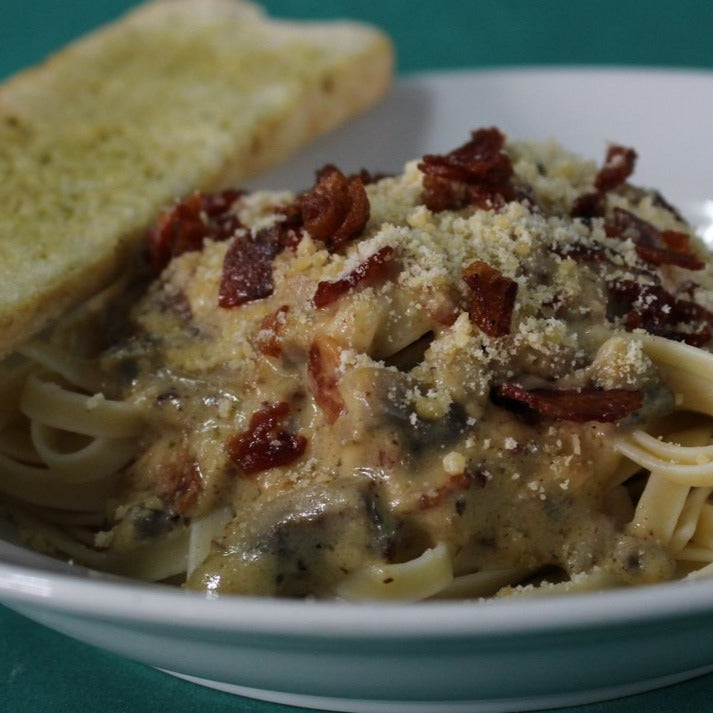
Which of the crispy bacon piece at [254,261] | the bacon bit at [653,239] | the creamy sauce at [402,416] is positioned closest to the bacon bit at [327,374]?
the creamy sauce at [402,416]

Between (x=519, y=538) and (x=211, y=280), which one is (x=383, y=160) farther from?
(x=519, y=538)

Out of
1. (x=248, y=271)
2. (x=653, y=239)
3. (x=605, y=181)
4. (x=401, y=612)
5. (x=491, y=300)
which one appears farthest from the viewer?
(x=605, y=181)

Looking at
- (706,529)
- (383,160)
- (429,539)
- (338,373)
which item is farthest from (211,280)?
(383,160)

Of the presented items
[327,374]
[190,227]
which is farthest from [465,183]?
[190,227]

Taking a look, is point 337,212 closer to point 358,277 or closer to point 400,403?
point 358,277

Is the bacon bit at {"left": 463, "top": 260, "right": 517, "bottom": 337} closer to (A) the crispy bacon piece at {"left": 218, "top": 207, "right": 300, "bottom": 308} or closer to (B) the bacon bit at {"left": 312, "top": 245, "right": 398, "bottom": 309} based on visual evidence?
(B) the bacon bit at {"left": 312, "top": 245, "right": 398, "bottom": 309}

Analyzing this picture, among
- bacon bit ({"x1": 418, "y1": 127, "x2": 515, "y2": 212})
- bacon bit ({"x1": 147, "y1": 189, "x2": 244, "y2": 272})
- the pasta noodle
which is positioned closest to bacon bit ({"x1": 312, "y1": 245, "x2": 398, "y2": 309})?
the pasta noodle
